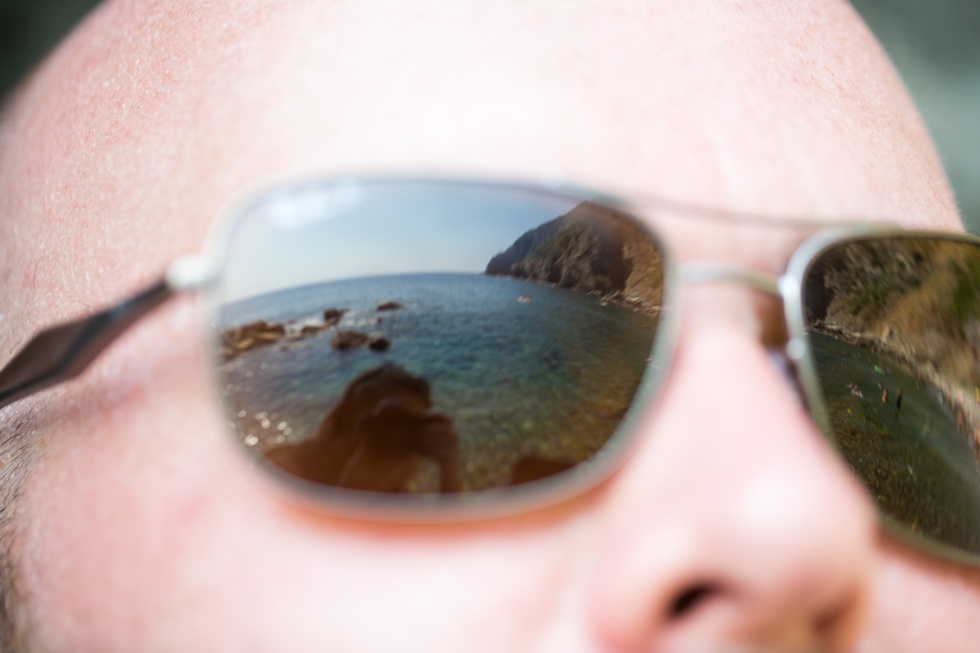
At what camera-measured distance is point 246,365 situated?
66 centimetres

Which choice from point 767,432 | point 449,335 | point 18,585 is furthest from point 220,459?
point 767,432

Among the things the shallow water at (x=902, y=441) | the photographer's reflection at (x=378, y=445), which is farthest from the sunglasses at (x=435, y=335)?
the shallow water at (x=902, y=441)

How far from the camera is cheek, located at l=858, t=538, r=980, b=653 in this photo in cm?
77

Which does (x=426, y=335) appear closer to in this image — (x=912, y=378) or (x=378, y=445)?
(x=378, y=445)

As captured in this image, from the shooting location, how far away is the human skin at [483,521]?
62 centimetres

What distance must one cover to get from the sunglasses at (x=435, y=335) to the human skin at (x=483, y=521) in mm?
31

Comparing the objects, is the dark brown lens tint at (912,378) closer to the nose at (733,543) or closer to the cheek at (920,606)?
the cheek at (920,606)

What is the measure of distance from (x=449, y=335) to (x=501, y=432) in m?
0.11

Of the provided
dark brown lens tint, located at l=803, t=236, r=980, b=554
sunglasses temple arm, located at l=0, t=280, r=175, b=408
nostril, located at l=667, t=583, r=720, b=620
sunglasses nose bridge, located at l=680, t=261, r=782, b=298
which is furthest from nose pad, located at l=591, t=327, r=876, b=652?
sunglasses temple arm, located at l=0, t=280, r=175, b=408

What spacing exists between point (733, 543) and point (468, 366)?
29 cm

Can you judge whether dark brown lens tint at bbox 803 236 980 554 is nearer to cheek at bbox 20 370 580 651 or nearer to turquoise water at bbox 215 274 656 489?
turquoise water at bbox 215 274 656 489

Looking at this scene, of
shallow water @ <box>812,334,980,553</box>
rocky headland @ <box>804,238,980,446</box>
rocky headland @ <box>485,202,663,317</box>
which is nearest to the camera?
rocky headland @ <box>485,202,663,317</box>

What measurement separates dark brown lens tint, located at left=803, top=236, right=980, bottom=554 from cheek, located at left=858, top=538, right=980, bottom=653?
0.04m

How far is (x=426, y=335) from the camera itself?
0.67 m
